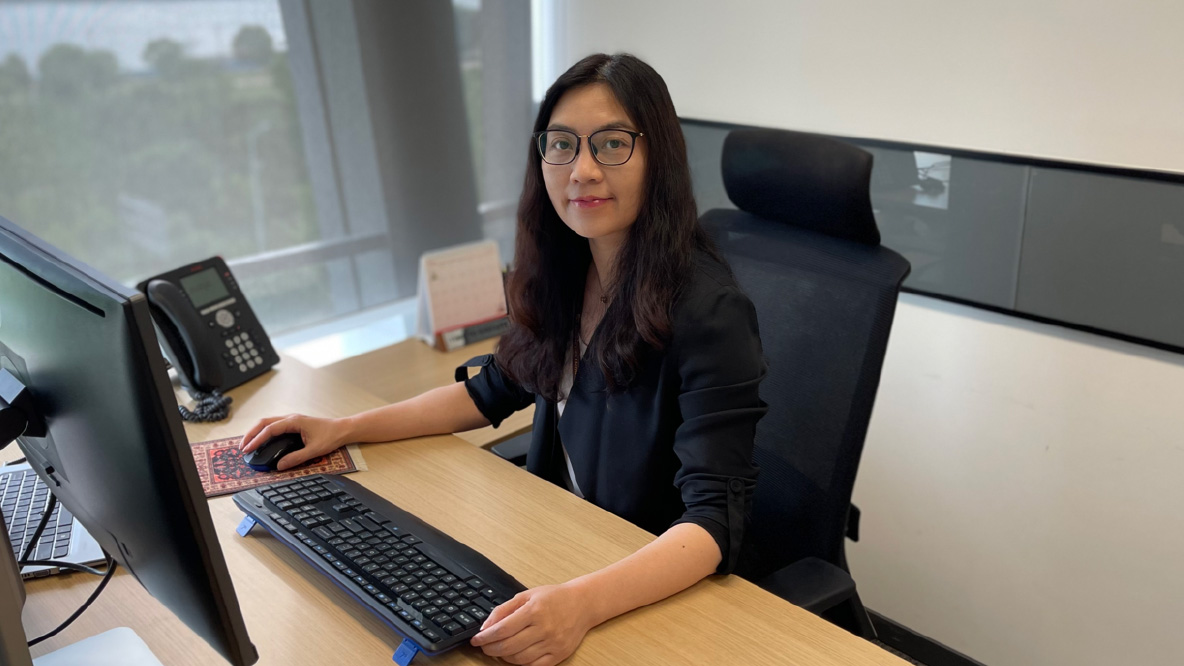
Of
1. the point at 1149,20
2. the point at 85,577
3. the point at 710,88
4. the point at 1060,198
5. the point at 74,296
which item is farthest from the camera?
the point at 710,88

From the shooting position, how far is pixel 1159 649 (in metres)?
1.71

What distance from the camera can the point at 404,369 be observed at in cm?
189

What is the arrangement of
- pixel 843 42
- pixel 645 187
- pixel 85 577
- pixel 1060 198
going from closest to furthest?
pixel 85 577 → pixel 645 187 → pixel 1060 198 → pixel 843 42

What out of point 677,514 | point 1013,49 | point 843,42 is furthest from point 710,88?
point 677,514

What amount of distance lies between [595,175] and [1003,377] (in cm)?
109

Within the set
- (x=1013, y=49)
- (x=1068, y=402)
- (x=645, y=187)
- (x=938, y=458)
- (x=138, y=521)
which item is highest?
(x=1013, y=49)

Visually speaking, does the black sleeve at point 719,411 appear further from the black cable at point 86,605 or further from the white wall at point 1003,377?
the white wall at point 1003,377

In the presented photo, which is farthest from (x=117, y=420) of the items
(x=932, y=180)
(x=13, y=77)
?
(x=932, y=180)

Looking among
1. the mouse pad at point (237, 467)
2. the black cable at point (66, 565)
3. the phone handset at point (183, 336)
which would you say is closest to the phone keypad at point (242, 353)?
the phone handset at point (183, 336)

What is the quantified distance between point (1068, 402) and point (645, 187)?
1.05m

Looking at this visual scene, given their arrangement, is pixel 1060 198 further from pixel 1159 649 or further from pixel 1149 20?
pixel 1159 649

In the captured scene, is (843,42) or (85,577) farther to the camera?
(843,42)

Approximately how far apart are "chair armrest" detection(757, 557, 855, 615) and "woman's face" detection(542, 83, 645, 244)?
0.53 meters

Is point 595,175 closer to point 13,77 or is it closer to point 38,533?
point 38,533
